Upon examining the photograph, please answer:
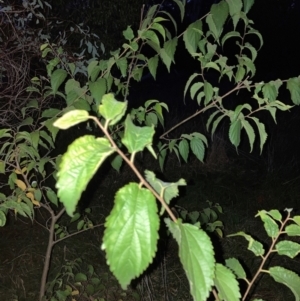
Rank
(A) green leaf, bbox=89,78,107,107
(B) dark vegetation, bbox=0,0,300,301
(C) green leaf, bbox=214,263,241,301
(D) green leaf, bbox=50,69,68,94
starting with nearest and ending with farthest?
(C) green leaf, bbox=214,263,241,301 → (A) green leaf, bbox=89,78,107,107 → (D) green leaf, bbox=50,69,68,94 → (B) dark vegetation, bbox=0,0,300,301

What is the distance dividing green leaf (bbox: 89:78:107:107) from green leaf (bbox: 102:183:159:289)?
84cm

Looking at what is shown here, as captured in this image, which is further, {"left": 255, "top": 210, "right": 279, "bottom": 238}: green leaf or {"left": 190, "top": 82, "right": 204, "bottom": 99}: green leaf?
{"left": 190, "top": 82, "right": 204, "bottom": 99}: green leaf

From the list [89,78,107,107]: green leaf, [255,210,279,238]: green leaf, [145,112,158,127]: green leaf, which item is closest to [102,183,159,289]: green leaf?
[255,210,279,238]: green leaf

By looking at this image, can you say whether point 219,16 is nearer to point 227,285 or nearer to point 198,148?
point 198,148

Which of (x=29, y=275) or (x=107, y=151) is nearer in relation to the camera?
(x=107, y=151)

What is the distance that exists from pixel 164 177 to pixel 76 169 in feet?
9.82

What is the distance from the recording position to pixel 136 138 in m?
0.59

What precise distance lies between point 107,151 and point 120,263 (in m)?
0.14

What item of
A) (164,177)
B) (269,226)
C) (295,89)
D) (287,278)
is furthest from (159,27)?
(164,177)

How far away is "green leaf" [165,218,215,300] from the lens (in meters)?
0.63

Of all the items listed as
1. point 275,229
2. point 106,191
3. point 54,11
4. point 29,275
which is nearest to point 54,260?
point 29,275

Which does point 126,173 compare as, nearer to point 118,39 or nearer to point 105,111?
point 118,39

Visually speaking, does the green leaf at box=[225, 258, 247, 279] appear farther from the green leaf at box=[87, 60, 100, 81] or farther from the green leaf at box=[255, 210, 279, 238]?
the green leaf at box=[87, 60, 100, 81]

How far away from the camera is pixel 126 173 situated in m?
4.02
